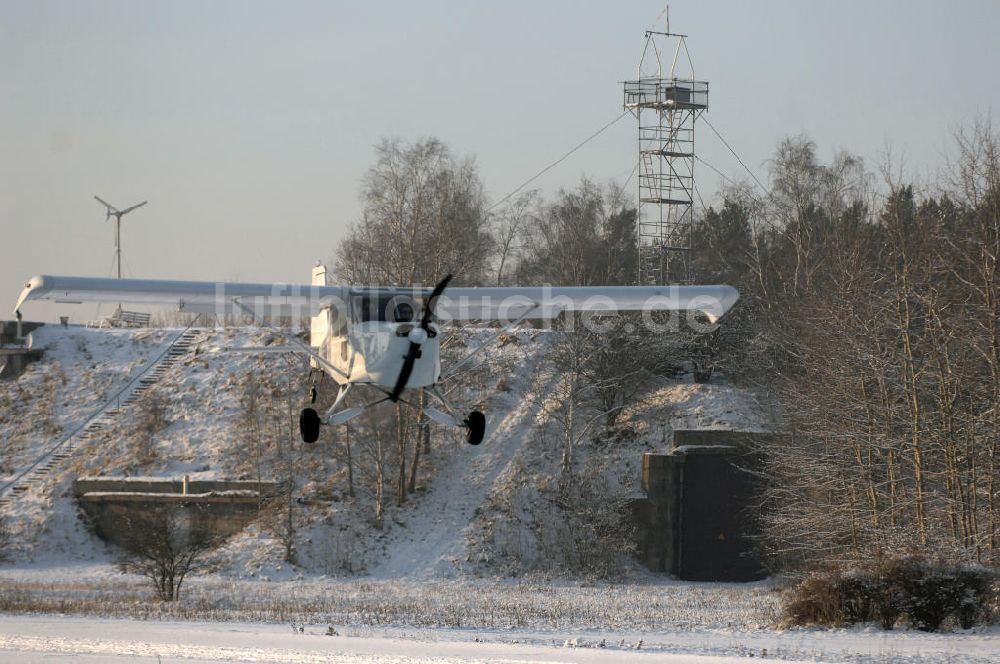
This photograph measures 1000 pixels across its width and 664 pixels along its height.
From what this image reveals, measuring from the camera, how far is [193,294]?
20.6m

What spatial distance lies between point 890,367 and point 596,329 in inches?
481

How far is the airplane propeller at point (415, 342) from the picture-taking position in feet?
59.9

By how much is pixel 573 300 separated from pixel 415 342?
5.51 m

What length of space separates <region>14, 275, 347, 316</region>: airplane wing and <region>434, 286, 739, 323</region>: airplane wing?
105 inches

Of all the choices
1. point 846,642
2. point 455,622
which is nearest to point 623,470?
point 455,622

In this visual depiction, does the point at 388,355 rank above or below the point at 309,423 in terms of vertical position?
above

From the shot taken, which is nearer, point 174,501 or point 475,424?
point 475,424

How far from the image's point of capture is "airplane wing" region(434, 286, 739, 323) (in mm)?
22875

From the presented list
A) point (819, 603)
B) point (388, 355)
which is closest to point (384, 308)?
point (388, 355)

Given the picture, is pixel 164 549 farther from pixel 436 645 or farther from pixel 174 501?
pixel 436 645

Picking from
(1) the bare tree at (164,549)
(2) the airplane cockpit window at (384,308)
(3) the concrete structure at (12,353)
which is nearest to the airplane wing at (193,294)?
(2) the airplane cockpit window at (384,308)

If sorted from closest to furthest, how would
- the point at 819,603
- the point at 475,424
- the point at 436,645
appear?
the point at 436,645 → the point at 475,424 → the point at 819,603

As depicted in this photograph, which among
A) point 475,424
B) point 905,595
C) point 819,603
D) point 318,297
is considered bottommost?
point 819,603

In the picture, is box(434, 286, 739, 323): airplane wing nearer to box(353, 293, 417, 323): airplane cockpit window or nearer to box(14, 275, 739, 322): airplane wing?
box(14, 275, 739, 322): airplane wing
